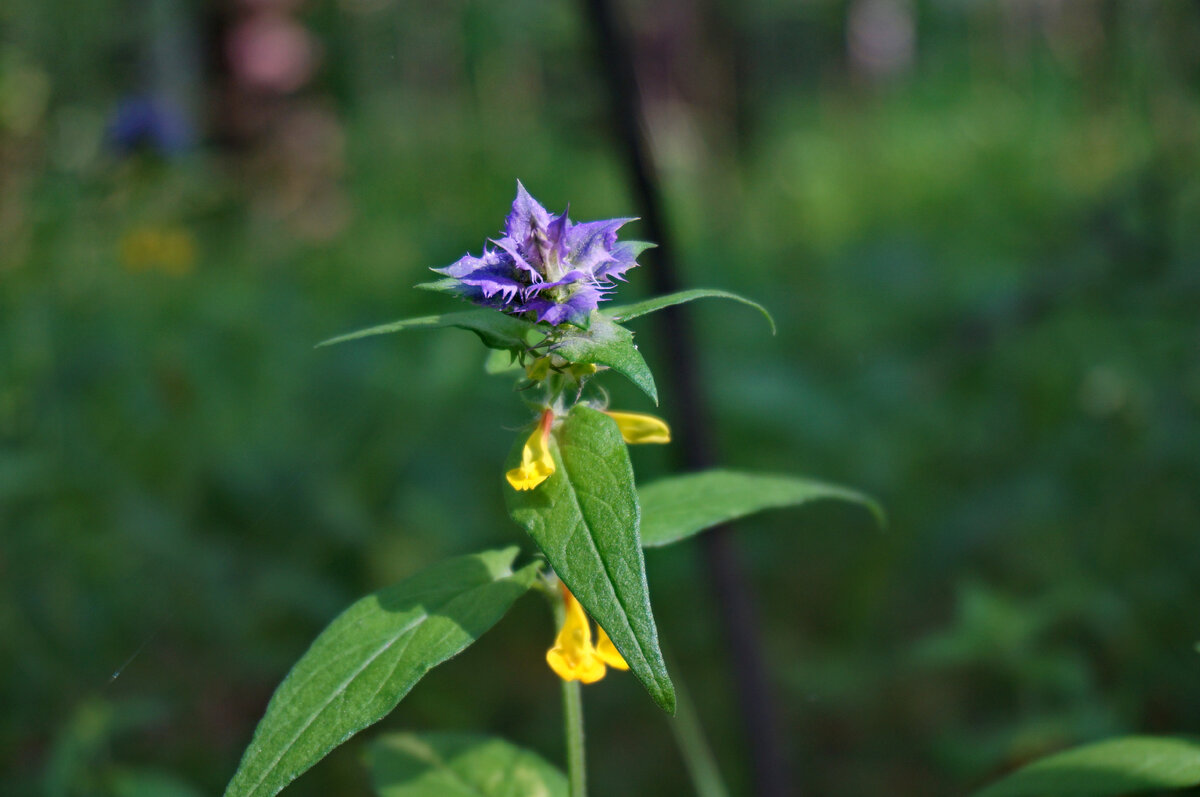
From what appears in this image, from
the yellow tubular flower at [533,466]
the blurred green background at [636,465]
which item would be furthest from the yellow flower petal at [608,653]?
the blurred green background at [636,465]

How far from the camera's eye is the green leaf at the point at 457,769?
0.72 metres

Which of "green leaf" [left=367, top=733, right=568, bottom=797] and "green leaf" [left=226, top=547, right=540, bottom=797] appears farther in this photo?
"green leaf" [left=367, top=733, right=568, bottom=797]

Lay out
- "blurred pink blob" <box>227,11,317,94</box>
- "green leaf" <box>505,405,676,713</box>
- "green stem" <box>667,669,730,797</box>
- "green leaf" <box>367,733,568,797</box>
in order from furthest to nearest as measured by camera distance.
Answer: "blurred pink blob" <box>227,11,317,94</box> → "green stem" <box>667,669,730,797</box> → "green leaf" <box>367,733,568,797</box> → "green leaf" <box>505,405,676,713</box>

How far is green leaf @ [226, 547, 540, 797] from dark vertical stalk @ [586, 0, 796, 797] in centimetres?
46

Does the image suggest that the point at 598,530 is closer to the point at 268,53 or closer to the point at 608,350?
the point at 608,350

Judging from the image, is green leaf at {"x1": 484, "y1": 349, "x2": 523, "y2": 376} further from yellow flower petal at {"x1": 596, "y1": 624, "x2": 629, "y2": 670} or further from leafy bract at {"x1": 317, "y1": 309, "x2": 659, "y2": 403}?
yellow flower petal at {"x1": 596, "y1": 624, "x2": 629, "y2": 670}

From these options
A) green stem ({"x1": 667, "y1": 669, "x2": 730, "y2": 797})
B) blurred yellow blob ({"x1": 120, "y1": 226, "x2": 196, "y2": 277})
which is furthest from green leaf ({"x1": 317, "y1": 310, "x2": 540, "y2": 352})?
blurred yellow blob ({"x1": 120, "y1": 226, "x2": 196, "y2": 277})

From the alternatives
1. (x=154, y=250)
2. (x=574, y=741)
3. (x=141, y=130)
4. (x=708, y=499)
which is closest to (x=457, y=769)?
(x=574, y=741)

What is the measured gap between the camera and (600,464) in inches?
21.4

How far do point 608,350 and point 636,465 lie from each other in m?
1.20

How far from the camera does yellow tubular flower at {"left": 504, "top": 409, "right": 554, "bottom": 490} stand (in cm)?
55

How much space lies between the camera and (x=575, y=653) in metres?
0.59

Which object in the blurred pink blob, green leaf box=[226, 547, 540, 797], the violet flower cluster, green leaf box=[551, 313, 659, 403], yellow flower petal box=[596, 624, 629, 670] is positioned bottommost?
yellow flower petal box=[596, 624, 629, 670]

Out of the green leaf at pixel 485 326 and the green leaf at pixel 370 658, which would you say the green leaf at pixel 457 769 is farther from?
the green leaf at pixel 485 326
